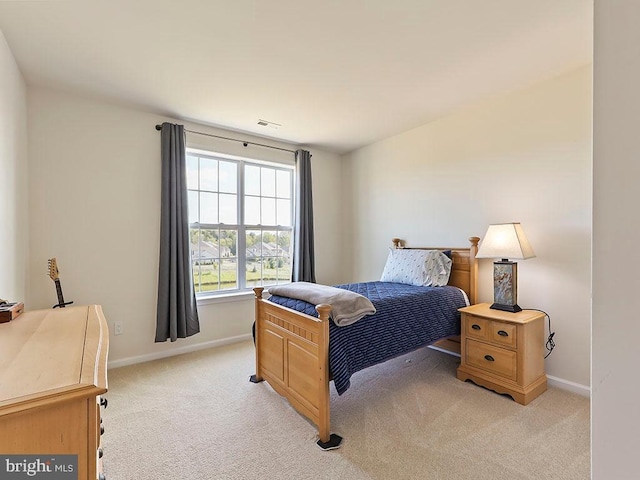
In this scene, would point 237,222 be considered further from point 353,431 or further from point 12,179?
point 353,431

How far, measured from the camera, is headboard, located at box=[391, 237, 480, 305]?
295 cm

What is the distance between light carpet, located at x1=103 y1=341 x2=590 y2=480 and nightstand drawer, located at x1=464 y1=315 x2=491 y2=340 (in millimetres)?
407

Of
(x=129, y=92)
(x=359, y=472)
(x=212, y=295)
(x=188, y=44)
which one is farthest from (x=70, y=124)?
(x=359, y=472)

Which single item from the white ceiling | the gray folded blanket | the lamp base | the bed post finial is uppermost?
the white ceiling

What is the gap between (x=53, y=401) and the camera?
0.70 metres

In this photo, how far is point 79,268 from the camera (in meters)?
2.74

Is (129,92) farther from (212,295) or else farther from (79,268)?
(212,295)

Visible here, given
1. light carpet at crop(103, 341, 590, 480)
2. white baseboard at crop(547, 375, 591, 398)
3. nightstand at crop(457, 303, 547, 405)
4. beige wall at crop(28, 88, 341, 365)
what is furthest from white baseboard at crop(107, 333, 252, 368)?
white baseboard at crop(547, 375, 591, 398)

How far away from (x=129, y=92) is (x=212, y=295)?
212 cm

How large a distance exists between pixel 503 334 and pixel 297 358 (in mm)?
1580

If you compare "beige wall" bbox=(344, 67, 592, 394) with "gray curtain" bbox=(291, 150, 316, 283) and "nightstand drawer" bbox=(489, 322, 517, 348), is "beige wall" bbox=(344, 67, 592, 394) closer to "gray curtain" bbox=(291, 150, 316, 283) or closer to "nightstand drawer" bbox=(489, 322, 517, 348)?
"nightstand drawer" bbox=(489, 322, 517, 348)

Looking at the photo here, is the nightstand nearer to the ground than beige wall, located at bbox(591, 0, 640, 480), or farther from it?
nearer to the ground

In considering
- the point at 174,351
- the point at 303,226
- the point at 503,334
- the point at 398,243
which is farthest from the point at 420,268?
the point at 174,351

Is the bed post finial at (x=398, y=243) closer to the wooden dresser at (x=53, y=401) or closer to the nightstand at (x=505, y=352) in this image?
the nightstand at (x=505, y=352)
